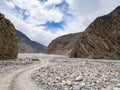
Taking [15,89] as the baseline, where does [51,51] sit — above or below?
above


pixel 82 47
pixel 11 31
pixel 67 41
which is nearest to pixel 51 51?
pixel 67 41

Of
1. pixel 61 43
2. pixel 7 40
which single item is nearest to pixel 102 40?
pixel 7 40

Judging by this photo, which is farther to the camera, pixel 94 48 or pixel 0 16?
pixel 94 48

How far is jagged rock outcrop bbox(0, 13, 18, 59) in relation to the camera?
166ft

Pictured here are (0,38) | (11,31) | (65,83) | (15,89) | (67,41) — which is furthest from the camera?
(67,41)

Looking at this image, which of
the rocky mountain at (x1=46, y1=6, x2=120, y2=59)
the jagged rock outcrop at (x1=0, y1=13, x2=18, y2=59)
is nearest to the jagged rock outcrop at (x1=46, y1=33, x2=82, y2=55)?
the rocky mountain at (x1=46, y1=6, x2=120, y2=59)

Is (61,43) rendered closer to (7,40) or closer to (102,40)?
(102,40)

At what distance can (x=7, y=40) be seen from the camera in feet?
176

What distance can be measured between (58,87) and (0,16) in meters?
38.9

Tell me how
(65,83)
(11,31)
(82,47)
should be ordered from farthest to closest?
(82,47) < (11,31) < (65,83)

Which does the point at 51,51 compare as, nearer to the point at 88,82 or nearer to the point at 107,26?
the point at 107,26

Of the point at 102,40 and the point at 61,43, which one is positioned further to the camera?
the point at 61,43

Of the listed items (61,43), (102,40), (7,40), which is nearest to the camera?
(7,40)

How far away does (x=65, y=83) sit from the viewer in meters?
17.6
